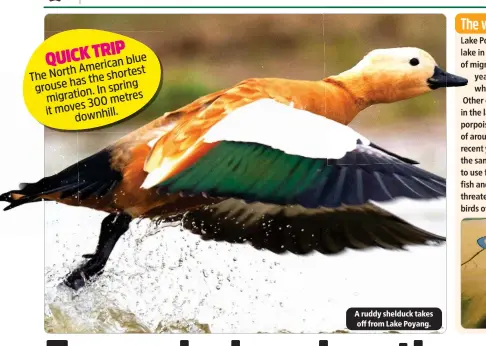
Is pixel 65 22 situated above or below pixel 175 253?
above

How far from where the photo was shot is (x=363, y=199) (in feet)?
8.18

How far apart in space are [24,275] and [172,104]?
884 mm

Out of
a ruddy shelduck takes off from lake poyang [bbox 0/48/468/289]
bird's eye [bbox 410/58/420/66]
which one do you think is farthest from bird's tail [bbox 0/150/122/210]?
bird's eye [bbox 410/58/420/66]

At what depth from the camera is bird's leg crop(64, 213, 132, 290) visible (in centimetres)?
253

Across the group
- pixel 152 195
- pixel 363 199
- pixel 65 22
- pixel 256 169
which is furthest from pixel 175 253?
pixel 65 22

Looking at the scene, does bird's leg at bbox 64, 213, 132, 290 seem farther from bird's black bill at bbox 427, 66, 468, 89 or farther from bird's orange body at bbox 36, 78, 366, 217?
bird's black bill at bbox 427, 66, 468, 89

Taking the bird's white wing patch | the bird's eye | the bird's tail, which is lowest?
the bird's tail

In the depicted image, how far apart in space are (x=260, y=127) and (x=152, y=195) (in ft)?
1.64
